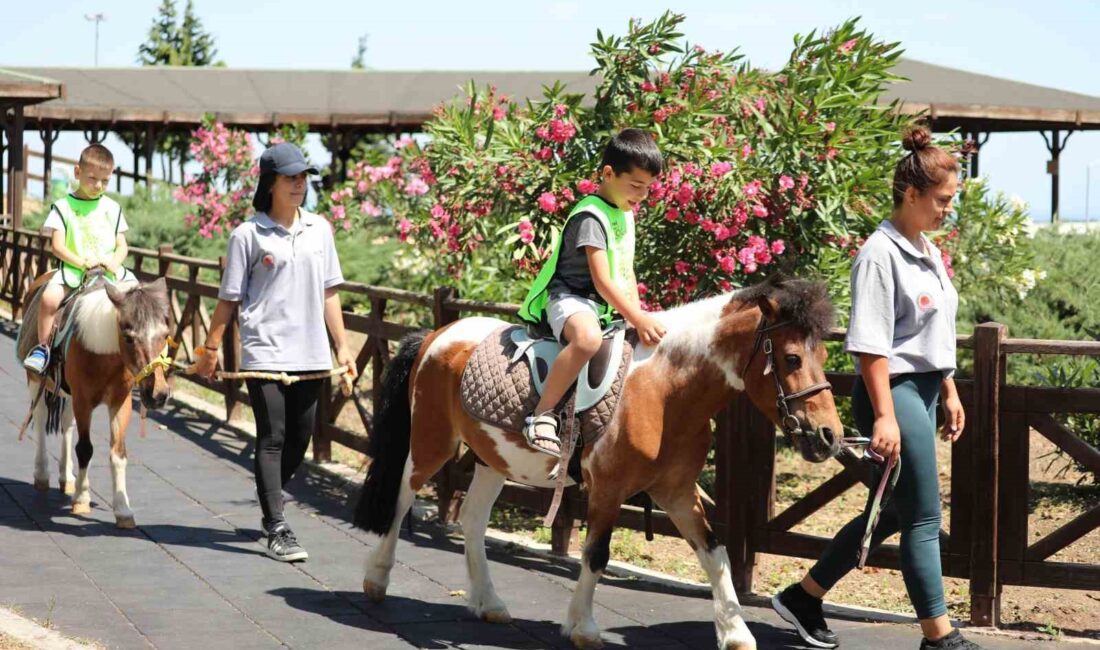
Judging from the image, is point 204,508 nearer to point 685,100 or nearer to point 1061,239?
point 685,100

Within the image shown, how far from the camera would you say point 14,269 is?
18.9 metres

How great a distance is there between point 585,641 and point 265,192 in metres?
3.12

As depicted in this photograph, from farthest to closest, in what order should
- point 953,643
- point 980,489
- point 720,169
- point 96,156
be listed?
point 720,169
point 96,156
point 980,489
point 953,643

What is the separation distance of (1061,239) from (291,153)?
13820 millimetres

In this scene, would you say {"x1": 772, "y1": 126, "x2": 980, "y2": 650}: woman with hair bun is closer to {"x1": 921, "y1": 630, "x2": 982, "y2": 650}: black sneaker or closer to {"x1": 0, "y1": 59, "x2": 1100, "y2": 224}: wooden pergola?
{"x1": 921, "y1": 630, "x2": 982, "y2": 650}: black sneaker

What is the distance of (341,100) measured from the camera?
32719mm

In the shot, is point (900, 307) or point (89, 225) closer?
point (900, 307)

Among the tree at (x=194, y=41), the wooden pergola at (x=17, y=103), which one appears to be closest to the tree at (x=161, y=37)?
the tree at (x=194, y=41)

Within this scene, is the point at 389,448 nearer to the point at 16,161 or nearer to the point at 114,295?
the point at 114,295

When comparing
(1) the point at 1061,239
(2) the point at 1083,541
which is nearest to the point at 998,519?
(2) the point at 1083,541

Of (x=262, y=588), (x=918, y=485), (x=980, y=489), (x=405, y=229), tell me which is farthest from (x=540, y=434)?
(x=405, y=229)

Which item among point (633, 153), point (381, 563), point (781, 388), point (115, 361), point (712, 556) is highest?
point (633, 153)

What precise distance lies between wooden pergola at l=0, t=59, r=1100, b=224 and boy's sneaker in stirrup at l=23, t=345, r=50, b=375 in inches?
681

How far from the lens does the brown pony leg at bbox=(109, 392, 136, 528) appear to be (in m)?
7.77
